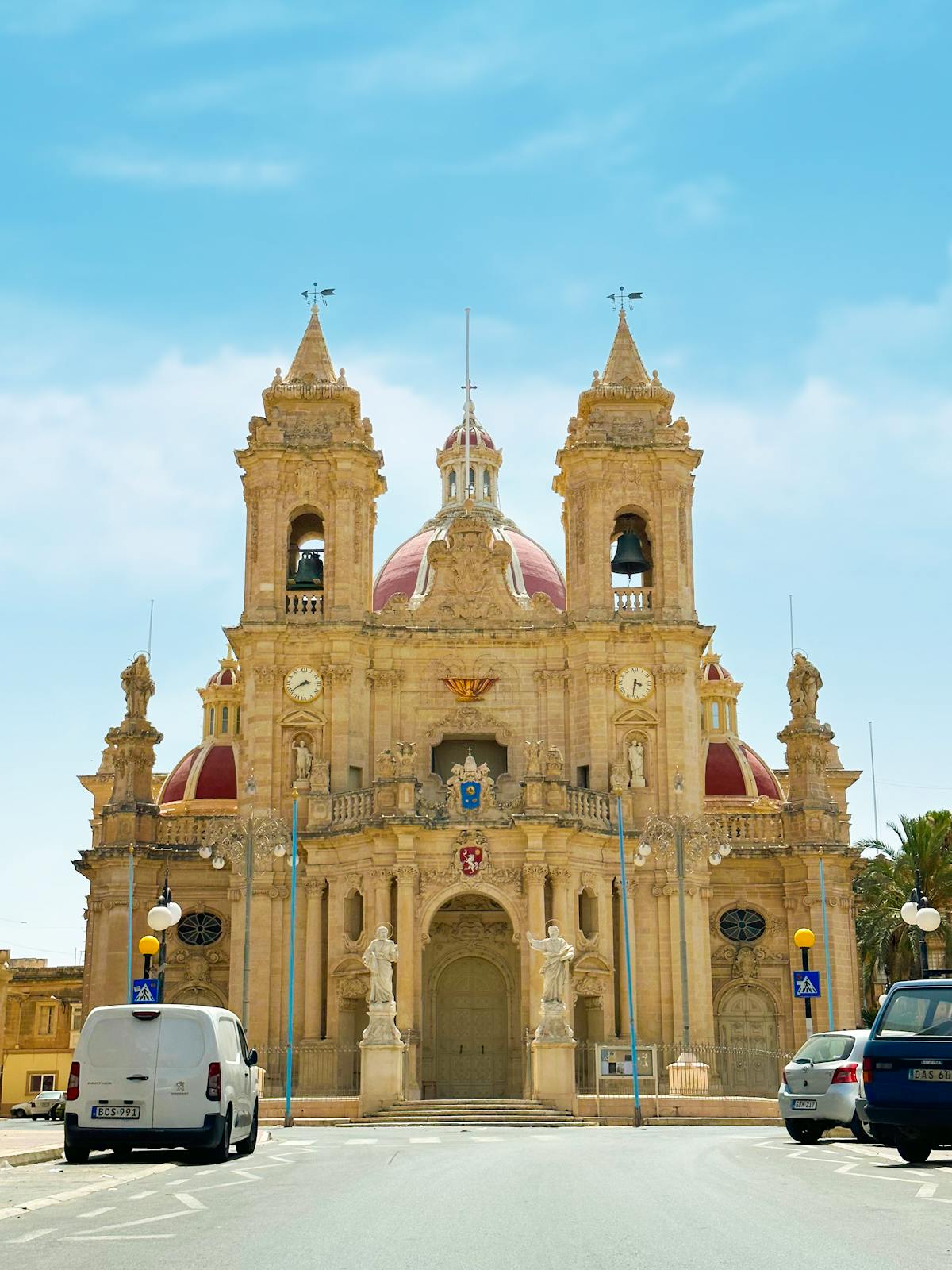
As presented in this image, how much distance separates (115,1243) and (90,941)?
4258 cm

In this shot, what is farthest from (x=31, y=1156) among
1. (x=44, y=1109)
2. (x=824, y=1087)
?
(x=44, y=1109)

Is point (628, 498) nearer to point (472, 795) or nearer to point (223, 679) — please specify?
point (472, 795)

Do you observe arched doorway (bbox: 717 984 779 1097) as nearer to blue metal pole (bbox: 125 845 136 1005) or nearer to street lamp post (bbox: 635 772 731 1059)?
street lamp post (bbox: 635 772 731 1059)

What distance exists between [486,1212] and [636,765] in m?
35.8

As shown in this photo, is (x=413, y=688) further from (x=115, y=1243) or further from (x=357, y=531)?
(x=115, y=1243)

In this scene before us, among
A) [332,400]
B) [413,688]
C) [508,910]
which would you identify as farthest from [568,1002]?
[332,400]

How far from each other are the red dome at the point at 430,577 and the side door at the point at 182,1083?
39.9 metres

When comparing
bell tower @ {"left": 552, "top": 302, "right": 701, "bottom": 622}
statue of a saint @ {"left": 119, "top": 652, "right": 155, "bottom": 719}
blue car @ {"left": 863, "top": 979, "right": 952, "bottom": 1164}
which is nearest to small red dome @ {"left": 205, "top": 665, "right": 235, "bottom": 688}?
statue of a saint @ {"left": 119, "top": 652, "right": 155, "bottom": 719}

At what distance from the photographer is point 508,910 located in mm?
44531

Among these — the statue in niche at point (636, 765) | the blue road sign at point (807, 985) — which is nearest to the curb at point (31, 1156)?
the blue road sign at point (807, 985)

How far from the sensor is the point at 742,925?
52.6 m

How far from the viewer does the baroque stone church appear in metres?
45.1

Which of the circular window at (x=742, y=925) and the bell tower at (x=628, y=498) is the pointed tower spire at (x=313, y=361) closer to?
the bell tower at (x=628, y=498)

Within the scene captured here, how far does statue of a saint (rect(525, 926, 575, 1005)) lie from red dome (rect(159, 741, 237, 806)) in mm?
24884
